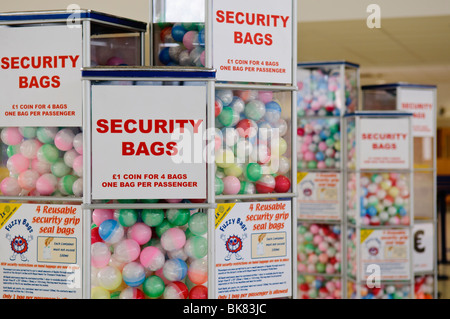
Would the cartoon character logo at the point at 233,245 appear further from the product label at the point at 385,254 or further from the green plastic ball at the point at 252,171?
the product label at the point at 385,254

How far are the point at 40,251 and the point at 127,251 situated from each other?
570 millimetres

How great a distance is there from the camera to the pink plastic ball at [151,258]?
Result: 233cm

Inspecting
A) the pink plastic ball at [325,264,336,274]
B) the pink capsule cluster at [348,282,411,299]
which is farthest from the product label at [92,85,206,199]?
the pink plastic ball at [325,264,336,274]

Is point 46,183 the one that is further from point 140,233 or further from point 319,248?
point 319,248

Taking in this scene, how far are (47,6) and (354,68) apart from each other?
2.86 metres

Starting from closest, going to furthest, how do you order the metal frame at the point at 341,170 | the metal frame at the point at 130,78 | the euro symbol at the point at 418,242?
the metal frame at the point at 130,78 → the metal frame at the point at 341,170 → the euro symbol at the point at 418,242

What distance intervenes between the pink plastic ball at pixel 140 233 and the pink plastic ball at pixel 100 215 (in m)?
0.10

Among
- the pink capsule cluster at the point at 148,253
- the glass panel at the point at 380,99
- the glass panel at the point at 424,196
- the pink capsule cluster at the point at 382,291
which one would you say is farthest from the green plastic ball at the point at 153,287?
the glass panel at the point at 424,196

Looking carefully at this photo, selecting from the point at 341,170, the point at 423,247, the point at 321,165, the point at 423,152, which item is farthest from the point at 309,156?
the point at 423,247

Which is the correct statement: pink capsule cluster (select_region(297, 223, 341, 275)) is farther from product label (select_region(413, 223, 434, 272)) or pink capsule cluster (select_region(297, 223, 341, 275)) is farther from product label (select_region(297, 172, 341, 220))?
product label (select_region(413, 223, 434, 272))

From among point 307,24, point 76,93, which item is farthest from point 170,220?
point 307,24

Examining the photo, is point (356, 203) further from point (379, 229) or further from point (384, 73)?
point (384, 73)

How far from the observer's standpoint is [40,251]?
2652 mm

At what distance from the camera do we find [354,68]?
17.3 ft
